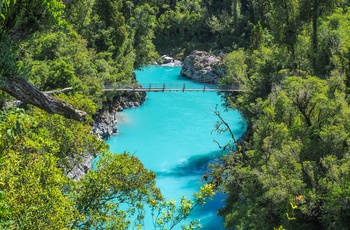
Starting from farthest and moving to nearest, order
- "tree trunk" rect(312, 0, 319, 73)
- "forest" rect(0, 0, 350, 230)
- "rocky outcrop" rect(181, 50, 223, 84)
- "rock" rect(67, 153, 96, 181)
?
"rocky outcrop" rect(181, 50, 223, 84), "rock" rect(67, 153, 96, 181), "tree trunk" rect(312, 0, 319, 73), "forest" rect(0, 0, 350, 230)

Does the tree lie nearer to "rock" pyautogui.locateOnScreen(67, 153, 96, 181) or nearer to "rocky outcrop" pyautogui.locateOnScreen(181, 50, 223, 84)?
"rock" pyautogui.locateOnScreen(67, 153, 96, 181)

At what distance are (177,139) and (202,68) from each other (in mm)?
16551

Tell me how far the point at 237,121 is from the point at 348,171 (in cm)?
1689

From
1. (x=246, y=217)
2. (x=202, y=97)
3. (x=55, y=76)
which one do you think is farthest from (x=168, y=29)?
(x=246, y=217)

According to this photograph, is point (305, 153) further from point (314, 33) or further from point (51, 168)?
point (314, 33)

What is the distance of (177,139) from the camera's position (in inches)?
865

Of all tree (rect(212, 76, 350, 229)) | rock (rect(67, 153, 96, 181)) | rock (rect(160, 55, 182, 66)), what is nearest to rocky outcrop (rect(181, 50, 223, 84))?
rock (rect(160, 55, 182, 66))

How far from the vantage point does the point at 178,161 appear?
1916 centimetres

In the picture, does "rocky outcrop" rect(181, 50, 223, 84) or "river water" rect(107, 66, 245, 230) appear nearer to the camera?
"river water" rect(107, 66, 245, 230)

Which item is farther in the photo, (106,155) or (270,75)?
(270,75)

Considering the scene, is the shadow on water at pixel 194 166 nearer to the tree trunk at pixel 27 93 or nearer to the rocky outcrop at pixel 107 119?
the rocky outcrop at pixel 107 119

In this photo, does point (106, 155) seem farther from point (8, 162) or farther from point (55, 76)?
point (55, 76)

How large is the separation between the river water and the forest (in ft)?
7.33

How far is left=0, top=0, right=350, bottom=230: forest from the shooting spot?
14.9 ft
